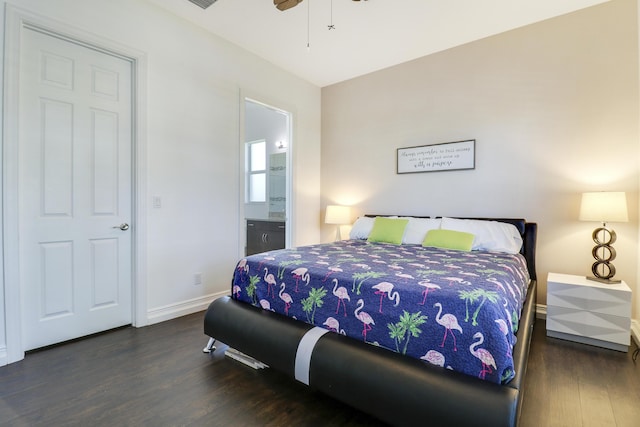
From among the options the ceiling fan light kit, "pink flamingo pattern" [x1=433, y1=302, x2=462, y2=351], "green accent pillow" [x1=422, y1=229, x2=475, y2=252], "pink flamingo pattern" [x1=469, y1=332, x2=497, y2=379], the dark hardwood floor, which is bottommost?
the dark hardwood floor

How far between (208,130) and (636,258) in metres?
3.94

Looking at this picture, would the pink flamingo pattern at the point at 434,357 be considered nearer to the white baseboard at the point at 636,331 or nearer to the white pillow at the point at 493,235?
the white pillow at the point at 493,235

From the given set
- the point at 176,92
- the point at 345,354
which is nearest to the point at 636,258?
the point at 345,354

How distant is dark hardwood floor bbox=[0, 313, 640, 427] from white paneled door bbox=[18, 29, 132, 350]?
29cm

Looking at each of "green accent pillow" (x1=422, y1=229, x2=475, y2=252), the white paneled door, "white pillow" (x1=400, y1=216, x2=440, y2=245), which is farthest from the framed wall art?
the white paneled door

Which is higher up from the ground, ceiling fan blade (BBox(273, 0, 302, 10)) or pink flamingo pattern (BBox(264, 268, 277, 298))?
ceiling fan blade (BBox(273, 0, 302, 10))

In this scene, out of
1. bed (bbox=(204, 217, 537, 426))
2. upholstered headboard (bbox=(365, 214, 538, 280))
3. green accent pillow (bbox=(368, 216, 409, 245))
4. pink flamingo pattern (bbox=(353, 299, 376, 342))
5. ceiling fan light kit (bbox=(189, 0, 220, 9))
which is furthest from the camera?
green accent pillow (bbox=(368, 216, 409, 245))

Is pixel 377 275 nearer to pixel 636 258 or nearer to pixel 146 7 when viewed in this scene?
pixel 636 258

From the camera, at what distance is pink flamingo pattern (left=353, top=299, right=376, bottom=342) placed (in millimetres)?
1526

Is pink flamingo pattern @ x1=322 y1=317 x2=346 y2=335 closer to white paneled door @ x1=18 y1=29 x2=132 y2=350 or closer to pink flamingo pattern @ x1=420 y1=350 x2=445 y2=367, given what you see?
pink flamingo pattern @ x1=420 y1=350 x2=445 y2=367

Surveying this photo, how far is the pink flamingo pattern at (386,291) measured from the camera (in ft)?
4.88

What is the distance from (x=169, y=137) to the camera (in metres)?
2.80

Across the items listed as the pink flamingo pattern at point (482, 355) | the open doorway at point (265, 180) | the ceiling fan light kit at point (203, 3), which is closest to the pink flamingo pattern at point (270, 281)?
the pink flamingo pattern at point (482, 355)

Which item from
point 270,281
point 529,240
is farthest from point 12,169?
point 529,240
